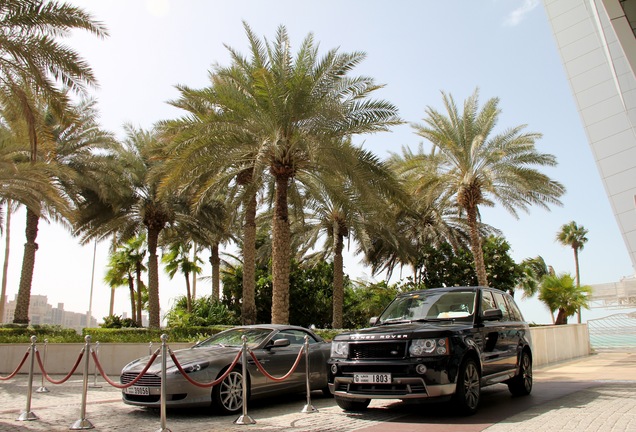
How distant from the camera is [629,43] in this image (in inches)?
513

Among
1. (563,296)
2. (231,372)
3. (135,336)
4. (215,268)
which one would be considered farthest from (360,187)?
(215,268)

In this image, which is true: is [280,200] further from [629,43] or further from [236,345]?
[629,43]

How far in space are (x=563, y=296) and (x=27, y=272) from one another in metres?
25.3

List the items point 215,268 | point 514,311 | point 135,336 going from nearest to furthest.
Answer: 1. point 514,311
2. point 135,336
3. point 215,268

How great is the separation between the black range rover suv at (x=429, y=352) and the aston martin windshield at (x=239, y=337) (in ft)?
5.63

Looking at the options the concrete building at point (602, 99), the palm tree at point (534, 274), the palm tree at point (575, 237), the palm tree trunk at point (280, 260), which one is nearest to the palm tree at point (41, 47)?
the palm tree trunk at point (280, 260)

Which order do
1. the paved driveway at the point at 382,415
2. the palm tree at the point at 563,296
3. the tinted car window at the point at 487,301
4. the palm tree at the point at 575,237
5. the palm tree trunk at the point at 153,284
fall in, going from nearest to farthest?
the paved driveway at the point at 382,415, the tinted car window at the point at 487,301, the palm tree trunk at the point at 153,284, the palm tree at the point at 563,296, the palm tree at the point at 575,237

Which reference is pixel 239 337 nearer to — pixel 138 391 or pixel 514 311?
pixel 138 391

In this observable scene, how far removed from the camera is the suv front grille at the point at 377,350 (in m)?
6.96

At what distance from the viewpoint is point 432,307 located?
8.34 meters

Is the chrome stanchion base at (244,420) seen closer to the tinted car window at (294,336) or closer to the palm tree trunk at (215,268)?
the tinted car window at (294,336)

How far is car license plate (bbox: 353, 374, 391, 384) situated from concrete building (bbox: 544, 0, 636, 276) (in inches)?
835

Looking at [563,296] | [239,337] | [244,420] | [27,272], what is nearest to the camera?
[244,420]

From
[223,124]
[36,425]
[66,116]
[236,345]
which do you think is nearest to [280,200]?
[223,124]
